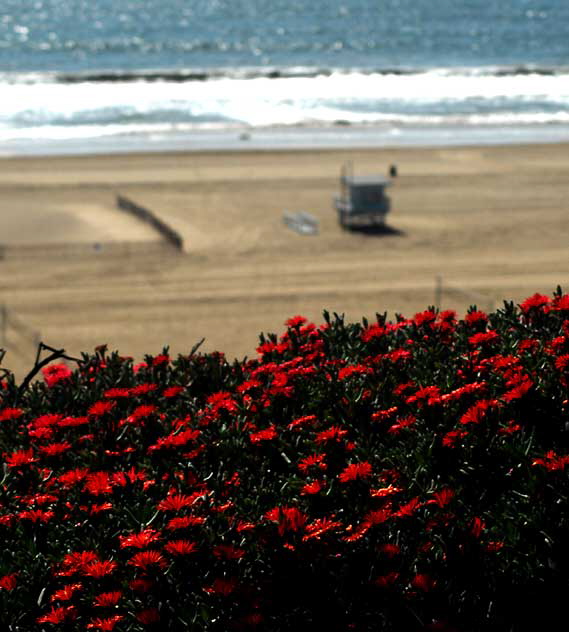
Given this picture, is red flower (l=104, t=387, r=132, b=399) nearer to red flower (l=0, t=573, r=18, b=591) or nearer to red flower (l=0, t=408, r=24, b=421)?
red flower (l=0, t=408, r=24, b=421)

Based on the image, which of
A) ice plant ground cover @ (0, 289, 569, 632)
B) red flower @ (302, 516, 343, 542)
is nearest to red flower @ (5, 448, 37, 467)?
ice plant ground cover @ (0, 289, 569, 632)

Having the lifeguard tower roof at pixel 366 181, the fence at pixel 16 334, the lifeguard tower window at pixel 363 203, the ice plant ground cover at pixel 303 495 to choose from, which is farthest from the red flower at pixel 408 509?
the lifeguard tower roof at pixel 366 181

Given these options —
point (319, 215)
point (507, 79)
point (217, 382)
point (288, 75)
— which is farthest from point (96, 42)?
point (217, 382)

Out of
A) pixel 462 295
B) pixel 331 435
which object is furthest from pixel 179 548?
pixel 462 295

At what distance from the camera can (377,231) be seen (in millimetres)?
23844

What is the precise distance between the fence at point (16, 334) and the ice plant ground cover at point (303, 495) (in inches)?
454

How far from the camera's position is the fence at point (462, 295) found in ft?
56.5

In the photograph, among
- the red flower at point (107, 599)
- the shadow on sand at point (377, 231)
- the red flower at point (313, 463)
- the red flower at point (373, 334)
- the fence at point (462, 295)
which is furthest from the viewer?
the shadow on sand at point (377, 231)

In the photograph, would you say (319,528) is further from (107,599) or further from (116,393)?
(116,393)

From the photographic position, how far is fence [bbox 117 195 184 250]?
2264cm

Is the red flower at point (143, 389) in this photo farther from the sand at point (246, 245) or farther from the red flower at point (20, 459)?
the sand at point (246, 245)

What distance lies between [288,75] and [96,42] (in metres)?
22.5

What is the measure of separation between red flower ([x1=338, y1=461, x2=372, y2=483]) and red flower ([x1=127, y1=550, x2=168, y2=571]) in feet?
2.11

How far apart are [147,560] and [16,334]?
14148 millimetres
